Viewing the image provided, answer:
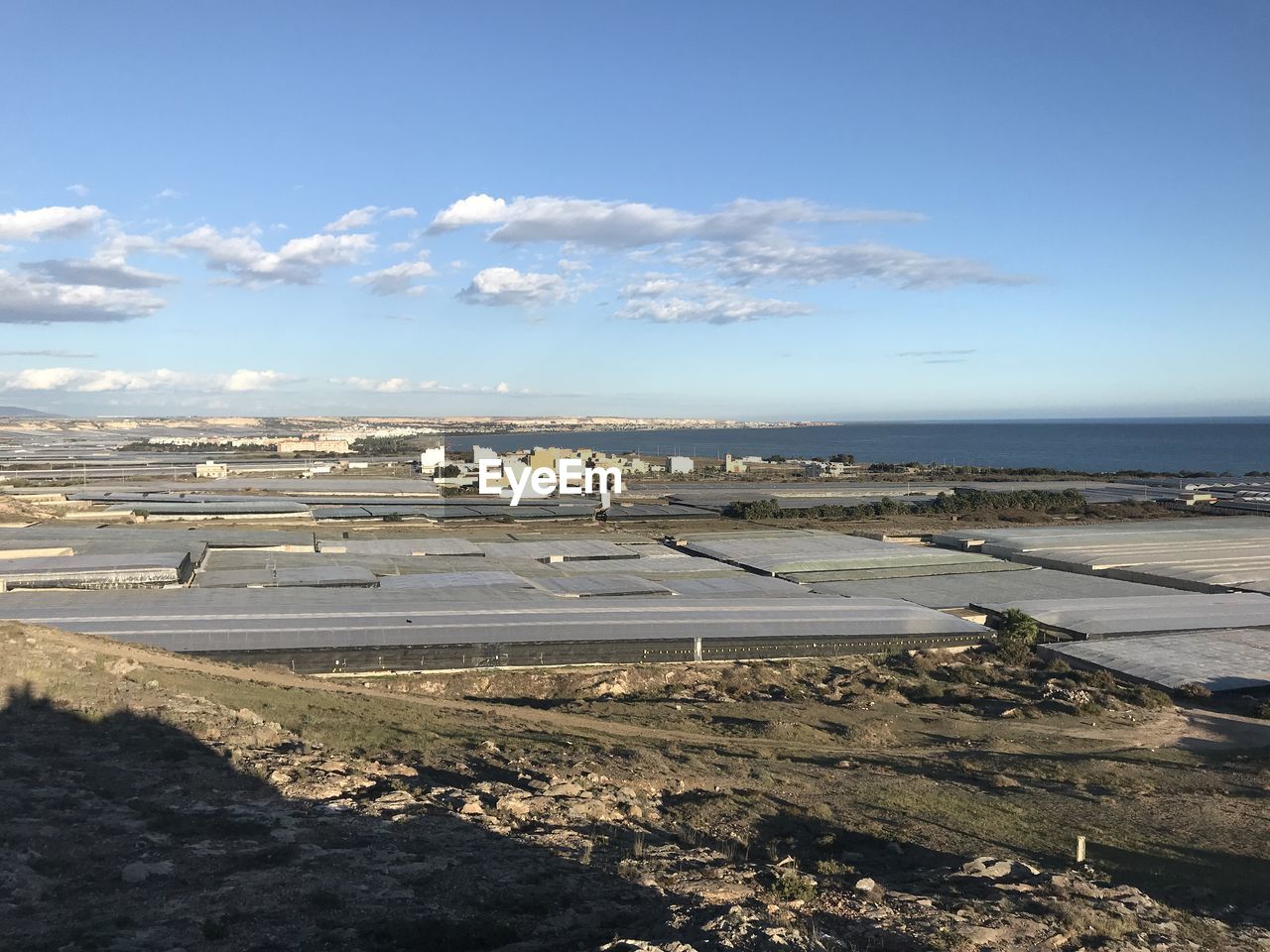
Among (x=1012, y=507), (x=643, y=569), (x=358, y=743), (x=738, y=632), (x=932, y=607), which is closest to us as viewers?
(x=358, y=743)

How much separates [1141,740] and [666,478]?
82.8 metres

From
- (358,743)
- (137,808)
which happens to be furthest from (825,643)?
(137,808)

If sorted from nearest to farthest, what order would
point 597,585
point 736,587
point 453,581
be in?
point 453,581, point 597,585, point 736,587

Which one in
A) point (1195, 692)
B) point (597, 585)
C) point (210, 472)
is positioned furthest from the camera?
point (210, 472)

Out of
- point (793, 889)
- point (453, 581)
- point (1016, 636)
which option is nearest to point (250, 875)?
point (793, 889)

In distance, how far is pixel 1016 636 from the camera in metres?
28.8

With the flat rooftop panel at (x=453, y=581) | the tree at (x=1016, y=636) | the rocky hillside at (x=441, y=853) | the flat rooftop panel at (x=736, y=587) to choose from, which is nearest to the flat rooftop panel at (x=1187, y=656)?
the tree at (x=1016, y=636)

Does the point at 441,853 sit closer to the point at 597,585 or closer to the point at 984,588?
the point at 597,585

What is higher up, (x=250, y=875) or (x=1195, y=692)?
(x=250, y=875)

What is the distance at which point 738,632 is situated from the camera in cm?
2744

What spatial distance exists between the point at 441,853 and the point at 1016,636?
23.9m

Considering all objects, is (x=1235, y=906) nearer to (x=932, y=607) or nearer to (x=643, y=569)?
(x=932, y=607)

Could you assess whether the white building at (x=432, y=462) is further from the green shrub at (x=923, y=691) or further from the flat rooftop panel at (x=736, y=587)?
the green shrub at (x=923, y=691)

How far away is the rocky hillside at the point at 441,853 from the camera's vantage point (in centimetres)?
879
